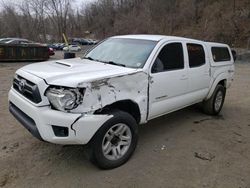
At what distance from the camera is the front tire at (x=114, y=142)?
10.7ft

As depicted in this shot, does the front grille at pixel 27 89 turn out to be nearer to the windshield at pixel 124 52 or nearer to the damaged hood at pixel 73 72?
the damaged hood at pixel 73 72

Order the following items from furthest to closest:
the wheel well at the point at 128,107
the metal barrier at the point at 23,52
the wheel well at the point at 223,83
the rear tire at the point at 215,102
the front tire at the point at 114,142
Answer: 1. the metal barrier at the point at 23,52
2. the wheel well at the point at 223,83
3. the rear tire at the point at 215,102
4. the wheel well at the point at 128,107
5. the front tire at the point at 114,142

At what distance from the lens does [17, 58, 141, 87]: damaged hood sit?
3.04 metres

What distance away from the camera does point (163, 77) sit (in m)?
4.03

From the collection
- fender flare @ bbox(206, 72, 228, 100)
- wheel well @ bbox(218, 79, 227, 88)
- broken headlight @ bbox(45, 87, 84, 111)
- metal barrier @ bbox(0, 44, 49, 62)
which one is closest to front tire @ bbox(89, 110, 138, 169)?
broken headlight @ bbox(45, 87, 84, 111)

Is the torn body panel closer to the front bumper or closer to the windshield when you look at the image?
the front bumper

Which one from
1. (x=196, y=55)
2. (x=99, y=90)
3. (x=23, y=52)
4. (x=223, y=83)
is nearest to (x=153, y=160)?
(x=99, y=90)

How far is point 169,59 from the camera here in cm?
428

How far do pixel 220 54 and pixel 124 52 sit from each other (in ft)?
8.98

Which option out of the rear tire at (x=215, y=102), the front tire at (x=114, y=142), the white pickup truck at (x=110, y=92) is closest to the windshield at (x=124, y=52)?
the white pickup truck at (x=110, y=92)

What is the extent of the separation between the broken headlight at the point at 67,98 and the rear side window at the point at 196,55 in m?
2.49

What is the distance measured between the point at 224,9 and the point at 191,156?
35663 millimetres

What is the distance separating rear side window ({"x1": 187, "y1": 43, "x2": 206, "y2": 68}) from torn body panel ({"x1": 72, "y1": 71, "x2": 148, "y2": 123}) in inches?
57.0

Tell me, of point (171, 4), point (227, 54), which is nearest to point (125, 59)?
point (227, 54)
